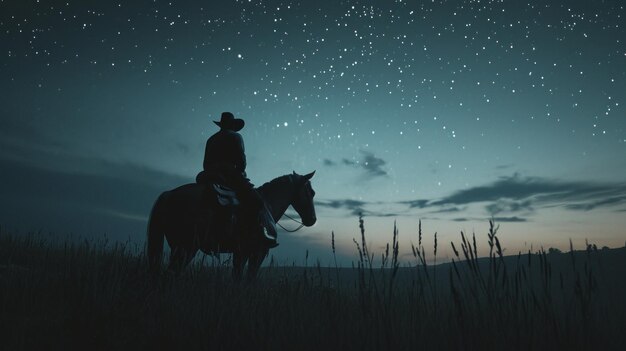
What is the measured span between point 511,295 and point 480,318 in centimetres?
23

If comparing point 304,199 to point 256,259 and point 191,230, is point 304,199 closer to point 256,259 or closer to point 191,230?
point 256,259

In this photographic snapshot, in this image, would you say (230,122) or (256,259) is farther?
(230,122)

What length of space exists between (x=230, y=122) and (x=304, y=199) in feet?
6.80

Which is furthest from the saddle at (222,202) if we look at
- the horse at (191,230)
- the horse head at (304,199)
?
the horse head at (304,199)

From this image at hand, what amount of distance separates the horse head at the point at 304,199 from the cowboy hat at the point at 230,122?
1.44 meters

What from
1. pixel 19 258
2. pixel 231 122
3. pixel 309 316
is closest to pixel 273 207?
pixel 231 122

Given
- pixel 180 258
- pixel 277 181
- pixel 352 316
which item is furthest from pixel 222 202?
pixel 352 316

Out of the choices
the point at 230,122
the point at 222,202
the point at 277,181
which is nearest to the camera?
the point at 222,202

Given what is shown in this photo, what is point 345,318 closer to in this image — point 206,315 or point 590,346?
point 206,315

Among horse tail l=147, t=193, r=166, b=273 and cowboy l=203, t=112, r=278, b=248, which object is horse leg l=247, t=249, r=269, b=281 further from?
horse tail l=147, t=193, r=166, b=273

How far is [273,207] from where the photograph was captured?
7344mm

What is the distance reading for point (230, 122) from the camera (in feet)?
23.1

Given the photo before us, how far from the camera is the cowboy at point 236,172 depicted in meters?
6.50

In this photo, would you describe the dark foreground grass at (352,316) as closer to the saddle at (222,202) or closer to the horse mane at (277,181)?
the saddle at (222,202)
